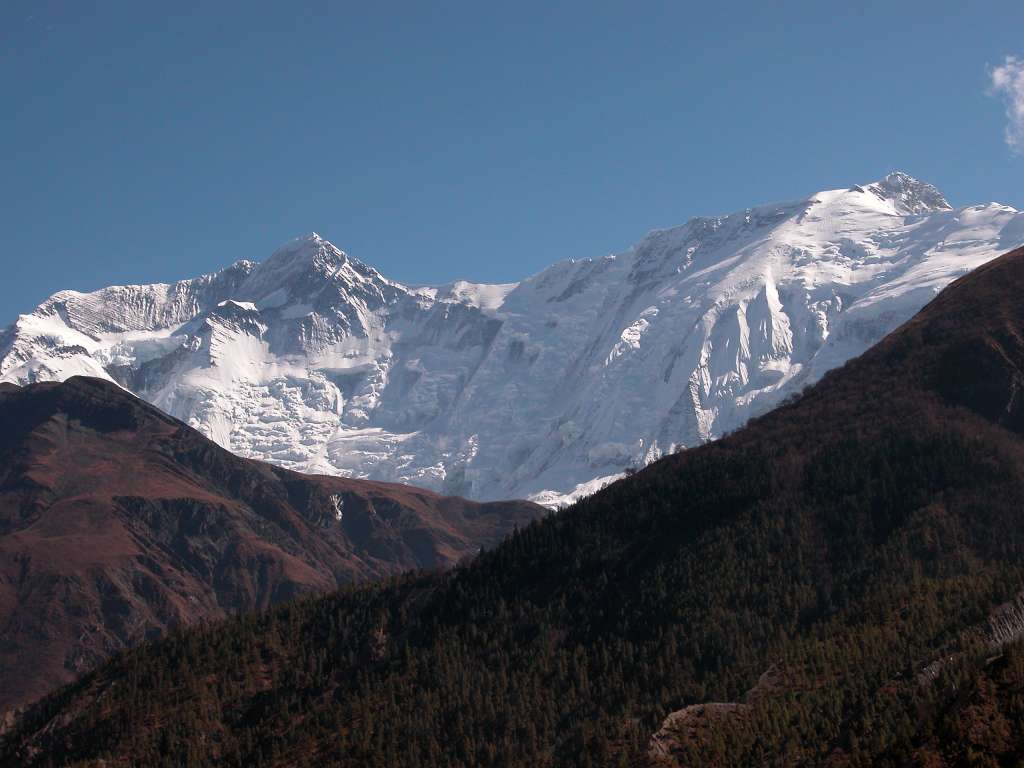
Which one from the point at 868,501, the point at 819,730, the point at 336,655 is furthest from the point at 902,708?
the point at 336,655

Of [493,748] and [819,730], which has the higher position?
[493,748]

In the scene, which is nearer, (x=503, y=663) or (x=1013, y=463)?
(x=503, y=663)

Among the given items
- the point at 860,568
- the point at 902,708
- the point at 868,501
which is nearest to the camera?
the point at 902,708

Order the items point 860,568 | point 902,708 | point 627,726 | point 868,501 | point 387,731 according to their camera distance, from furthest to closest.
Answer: point 868,501 < point 860,568 < point 387,731 < point 627,726 < point 902,708

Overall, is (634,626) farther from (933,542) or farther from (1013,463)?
(1013,463)

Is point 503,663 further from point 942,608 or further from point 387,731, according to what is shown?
point 942,608

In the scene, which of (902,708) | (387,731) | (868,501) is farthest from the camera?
(868,501)

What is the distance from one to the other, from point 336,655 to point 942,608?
78110 millimetres

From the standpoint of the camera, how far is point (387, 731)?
557 ft

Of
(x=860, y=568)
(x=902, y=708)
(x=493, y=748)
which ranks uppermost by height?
(x=860, y=568)

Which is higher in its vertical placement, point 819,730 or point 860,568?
point 860,568

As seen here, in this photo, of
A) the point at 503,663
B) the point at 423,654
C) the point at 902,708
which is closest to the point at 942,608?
the point at 902,708

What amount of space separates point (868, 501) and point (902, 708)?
78621 millimetres

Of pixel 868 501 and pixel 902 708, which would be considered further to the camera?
pixel 868 501
